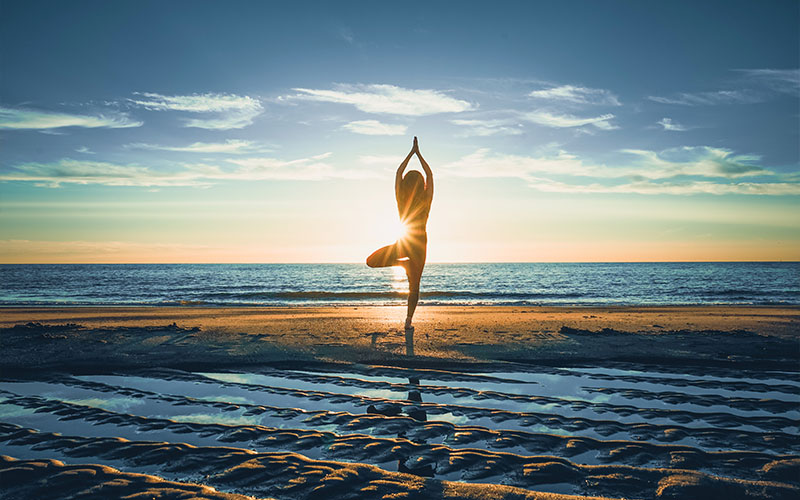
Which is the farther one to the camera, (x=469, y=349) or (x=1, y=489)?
(x=469, y=349)

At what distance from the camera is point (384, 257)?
1009 centimetres

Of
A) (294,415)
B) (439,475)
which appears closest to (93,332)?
(294,415)

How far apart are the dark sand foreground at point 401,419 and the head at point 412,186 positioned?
342 centimetres

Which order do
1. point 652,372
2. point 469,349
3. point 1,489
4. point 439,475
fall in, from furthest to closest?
1. point 469,349
2. point 652,372
3. point 439,475
4. point 1,489

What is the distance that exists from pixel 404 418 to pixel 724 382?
16.0 ft

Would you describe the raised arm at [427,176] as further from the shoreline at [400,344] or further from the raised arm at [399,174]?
the shoreline at [400,344]

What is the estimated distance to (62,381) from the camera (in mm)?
6434

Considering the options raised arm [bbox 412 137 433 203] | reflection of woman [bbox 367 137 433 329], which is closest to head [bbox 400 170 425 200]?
reflection of woman [bbox 367 137 433 329]

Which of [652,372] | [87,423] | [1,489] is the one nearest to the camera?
[1,489]

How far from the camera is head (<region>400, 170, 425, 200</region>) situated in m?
10.1

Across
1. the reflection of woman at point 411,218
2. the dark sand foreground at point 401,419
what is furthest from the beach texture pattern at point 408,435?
the reflection of woman at point 411,218

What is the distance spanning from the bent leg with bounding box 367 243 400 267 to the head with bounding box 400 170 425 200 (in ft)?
4.06

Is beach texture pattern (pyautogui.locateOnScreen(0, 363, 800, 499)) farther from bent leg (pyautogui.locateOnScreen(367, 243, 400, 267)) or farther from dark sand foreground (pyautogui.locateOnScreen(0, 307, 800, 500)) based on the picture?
bent leg (pyautogui.locateOnScreen(367, 243, 400, 267))

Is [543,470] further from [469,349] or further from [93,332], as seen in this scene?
[93,332]
